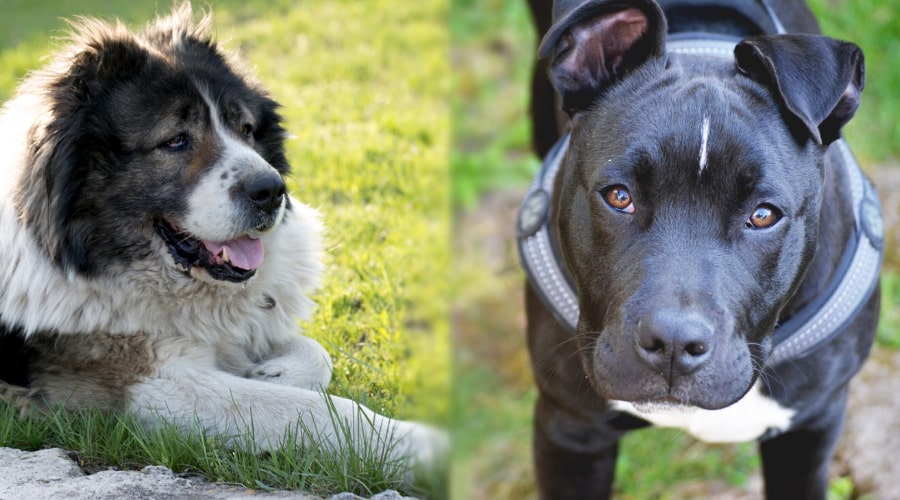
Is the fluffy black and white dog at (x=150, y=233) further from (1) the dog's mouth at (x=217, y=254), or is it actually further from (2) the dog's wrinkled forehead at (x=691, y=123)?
(2) the dog's wrinkled forehead at (x=691, y=123)

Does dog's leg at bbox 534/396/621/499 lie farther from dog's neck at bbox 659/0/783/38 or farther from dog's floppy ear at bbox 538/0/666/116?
dog's neck at bbox 659/0/783/38

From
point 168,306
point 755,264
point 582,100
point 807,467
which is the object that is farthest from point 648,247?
point 807,467

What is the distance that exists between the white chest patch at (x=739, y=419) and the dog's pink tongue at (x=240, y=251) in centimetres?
119

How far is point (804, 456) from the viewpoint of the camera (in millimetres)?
3371

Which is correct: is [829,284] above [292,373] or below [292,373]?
below

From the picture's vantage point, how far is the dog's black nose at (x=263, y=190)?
2.37m

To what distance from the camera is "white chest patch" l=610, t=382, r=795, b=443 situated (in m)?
3.00

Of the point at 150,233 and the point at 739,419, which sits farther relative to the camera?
the point at 739,419

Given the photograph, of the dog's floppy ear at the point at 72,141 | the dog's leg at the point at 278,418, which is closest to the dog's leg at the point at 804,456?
the dog's leg at the point at 278,418

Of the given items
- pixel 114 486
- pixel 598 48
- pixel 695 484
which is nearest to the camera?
pixel 114 486

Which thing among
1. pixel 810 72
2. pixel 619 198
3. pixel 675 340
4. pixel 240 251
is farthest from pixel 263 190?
pixel 810 72

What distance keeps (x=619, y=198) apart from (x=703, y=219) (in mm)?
221

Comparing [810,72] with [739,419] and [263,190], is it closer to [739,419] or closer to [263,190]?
[739,419]

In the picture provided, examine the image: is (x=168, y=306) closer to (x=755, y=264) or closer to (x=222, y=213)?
(x=222, y=213)
